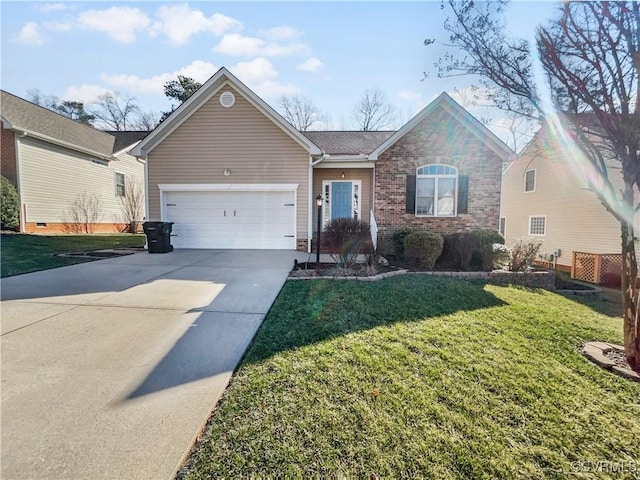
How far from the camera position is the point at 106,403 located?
238cm

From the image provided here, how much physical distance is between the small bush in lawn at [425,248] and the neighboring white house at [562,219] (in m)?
2.77

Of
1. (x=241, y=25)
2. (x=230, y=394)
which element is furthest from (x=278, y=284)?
(x=241, y=25)

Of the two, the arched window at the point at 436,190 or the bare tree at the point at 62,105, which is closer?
the arched window at the point at 436,190

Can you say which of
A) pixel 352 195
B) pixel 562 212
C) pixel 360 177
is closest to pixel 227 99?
pixel 360 177

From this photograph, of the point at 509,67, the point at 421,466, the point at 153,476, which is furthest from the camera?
the point at 509,67

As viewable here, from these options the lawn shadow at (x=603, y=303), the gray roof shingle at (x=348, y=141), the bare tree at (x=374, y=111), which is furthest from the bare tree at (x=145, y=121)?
the lawn shadow at (x=603, y=303)

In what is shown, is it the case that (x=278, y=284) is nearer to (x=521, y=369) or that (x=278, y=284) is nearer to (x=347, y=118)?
(x=521, y=369)

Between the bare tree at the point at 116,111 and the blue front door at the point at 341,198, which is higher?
the bare tree at the point at 116,111

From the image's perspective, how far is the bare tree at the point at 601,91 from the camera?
126 inches

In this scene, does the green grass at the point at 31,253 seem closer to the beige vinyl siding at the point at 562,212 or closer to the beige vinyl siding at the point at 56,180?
the beige vinyl siding at the point at 56,180

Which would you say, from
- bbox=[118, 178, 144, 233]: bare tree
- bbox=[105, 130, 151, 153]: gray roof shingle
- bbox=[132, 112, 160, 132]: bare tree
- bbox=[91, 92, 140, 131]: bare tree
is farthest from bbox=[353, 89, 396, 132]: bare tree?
bbox=[91, 92, 140, 131]: bare tree

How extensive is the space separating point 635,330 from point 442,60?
15.3 feet

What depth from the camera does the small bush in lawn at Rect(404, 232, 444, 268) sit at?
7.80 m

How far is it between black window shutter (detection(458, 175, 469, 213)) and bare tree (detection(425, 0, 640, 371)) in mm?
6273
